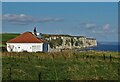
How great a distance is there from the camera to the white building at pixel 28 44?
6481cm

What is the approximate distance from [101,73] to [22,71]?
4.97 metres

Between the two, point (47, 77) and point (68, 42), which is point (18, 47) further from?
point (68, 42)

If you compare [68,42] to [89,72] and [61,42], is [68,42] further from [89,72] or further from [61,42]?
[89,72]

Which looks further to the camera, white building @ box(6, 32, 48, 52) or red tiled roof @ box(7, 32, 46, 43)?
red tiled roof @ box(7, 32, 46, 43)

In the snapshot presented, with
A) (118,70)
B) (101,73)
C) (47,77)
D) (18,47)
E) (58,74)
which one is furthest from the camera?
(18,47)

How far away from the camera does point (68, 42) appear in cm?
19388

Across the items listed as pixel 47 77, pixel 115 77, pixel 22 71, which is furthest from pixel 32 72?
pixel 115 77

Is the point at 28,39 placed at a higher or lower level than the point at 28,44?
higher

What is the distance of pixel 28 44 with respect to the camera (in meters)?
66.4

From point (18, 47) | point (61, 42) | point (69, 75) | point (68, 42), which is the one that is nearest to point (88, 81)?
point (69, 75)

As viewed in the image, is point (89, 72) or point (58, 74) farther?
point (89, 72)

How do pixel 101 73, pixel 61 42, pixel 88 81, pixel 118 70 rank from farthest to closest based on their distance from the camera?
pixel 61 42, pixel 118 70, pixel 101 73, pixel 88 81

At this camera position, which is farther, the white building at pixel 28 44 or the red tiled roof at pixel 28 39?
the red tiled roof at pixel 28 39

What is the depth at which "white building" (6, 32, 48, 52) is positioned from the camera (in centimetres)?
6481
